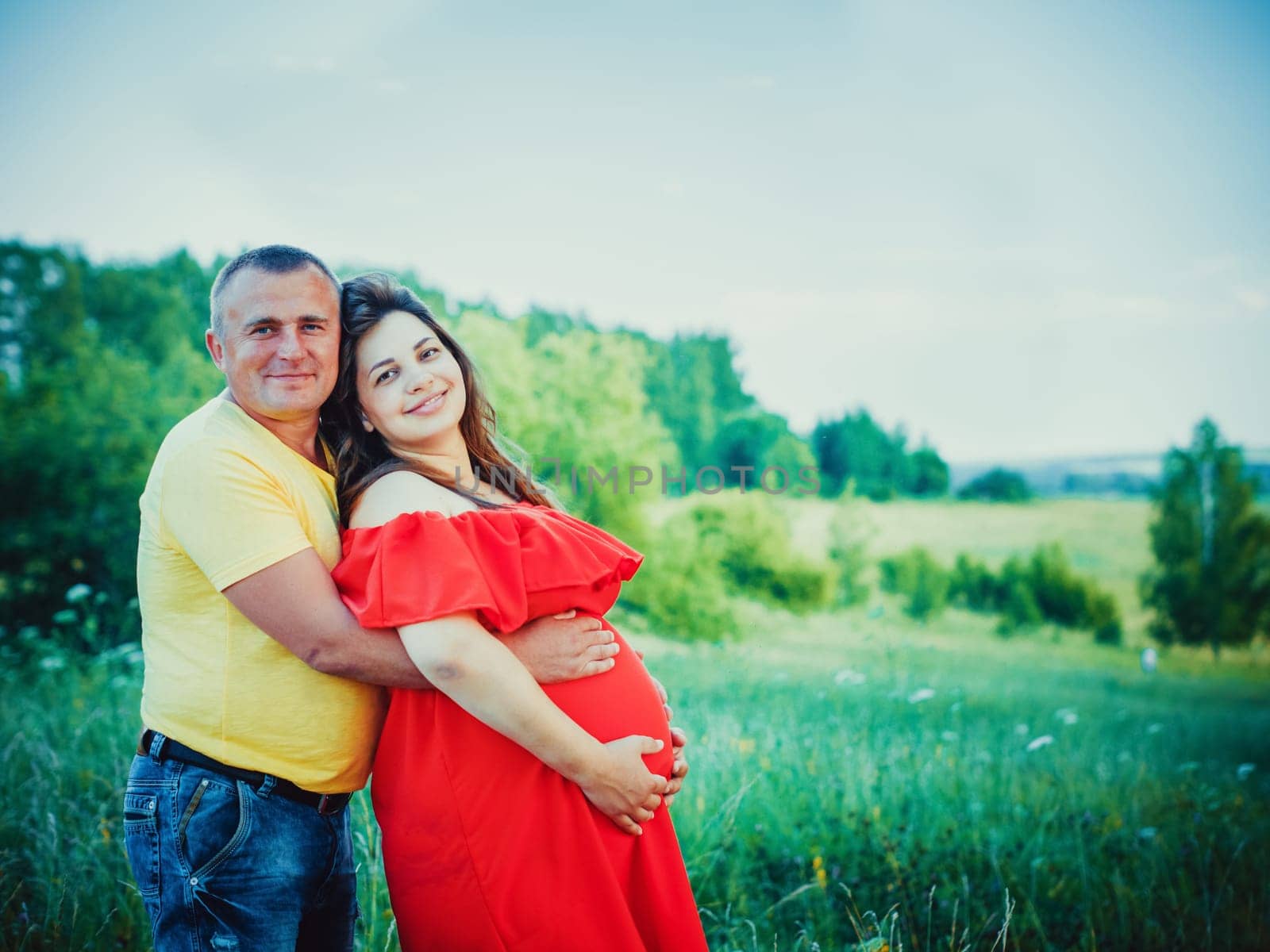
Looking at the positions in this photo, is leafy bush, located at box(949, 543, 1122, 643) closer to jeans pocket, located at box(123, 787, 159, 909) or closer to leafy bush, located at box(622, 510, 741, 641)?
leafy bush, located at box(622, 510, 741, 641)

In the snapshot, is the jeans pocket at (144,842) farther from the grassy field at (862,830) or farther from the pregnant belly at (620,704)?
the grassy field at (862,830)

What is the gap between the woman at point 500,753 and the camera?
65.4 inches

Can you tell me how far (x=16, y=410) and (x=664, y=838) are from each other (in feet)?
39.2

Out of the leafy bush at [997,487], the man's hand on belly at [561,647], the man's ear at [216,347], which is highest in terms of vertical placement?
the man's ear at [216,347]

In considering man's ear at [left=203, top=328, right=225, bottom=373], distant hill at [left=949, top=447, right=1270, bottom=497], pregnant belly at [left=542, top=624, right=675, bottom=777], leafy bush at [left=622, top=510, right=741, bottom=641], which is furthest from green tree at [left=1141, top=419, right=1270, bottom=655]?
man's ear at [left=203, top=328, right=225, bottom=373]

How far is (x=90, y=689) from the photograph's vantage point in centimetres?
534

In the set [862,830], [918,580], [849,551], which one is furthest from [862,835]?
[918,580]

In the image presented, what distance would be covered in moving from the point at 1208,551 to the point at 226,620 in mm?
17227

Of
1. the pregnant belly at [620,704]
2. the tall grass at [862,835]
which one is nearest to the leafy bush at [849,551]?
the tall grass at [862,835]

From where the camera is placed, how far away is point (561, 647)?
1848 millimetres

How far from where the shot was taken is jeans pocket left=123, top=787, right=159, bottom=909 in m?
1.67

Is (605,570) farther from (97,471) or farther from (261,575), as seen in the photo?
(97,471)

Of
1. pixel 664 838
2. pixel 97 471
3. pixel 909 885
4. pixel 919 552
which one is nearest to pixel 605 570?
pixel 664 838

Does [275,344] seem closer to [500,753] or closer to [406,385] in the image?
[406,385]
